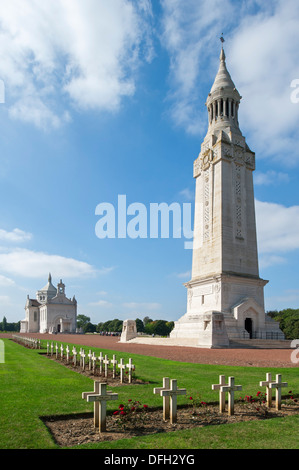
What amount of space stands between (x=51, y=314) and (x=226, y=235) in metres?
79.9

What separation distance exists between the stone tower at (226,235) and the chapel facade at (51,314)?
2668 inches

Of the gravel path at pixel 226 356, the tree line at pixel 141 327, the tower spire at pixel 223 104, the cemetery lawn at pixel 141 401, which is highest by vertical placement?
the tower spire at pixel 223 104

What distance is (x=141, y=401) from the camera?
33.5 ft

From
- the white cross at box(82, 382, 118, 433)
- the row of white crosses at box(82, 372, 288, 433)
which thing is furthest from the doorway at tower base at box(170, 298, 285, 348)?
the white cross at box(82, 382, 118, 433)

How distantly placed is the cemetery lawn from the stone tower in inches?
908

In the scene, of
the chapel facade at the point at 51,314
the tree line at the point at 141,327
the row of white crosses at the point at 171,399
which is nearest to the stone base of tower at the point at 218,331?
the row of white crosses at the point at 171,399

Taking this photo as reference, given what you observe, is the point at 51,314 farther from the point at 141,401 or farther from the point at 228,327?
the point at 141,401

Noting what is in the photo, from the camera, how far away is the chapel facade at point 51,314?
107312 mm

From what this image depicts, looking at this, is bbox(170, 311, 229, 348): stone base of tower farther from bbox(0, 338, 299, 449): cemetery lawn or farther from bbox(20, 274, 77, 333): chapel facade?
bbox(20, 274, 77, 333): chapel facade

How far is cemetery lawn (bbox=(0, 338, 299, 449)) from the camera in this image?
6742 millimetres

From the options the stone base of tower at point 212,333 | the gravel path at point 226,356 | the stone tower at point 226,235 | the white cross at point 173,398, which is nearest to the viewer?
the white cross at point 173,398

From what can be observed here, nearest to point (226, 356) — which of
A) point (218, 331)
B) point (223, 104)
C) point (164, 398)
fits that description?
point (218, 331)

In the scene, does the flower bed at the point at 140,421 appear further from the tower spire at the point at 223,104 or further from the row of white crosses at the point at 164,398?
the tower spire at the point at 223,104

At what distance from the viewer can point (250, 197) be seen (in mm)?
49344
